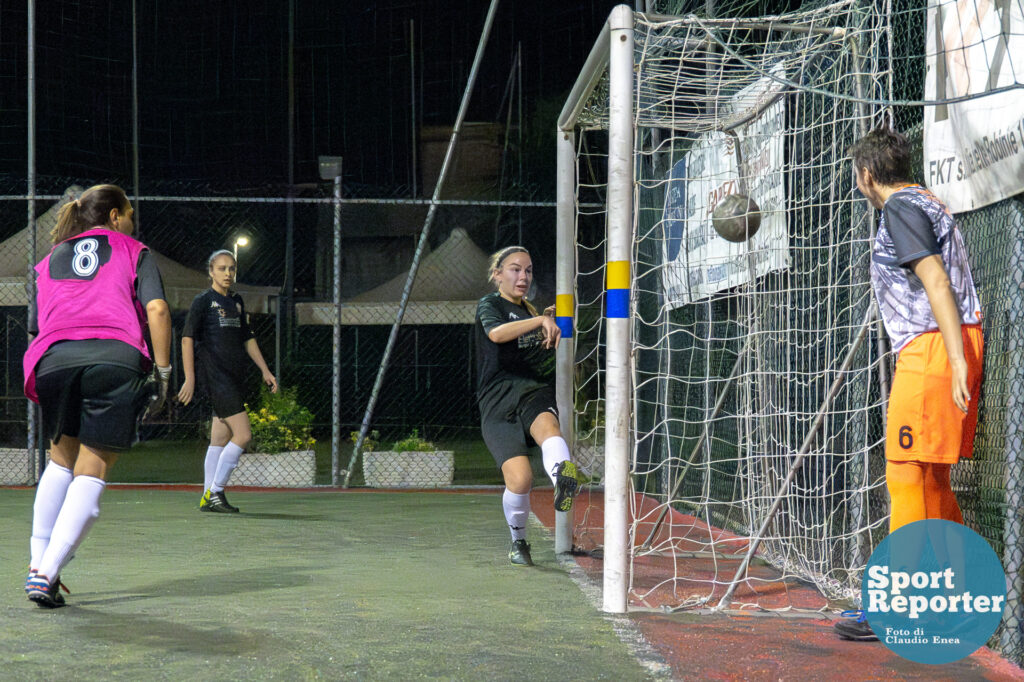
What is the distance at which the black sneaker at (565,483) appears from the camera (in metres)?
5.16

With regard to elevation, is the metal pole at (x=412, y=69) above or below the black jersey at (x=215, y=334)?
above

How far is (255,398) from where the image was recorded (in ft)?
38.2

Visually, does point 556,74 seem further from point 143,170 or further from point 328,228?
point 143,170

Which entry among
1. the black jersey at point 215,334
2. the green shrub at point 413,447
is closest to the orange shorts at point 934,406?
the black jersey at point 215,334

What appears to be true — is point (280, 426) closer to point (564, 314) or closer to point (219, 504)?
point (219, 504)

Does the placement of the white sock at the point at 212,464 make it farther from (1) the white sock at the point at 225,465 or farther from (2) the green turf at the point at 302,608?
(2) the green turf at the point at 302,608

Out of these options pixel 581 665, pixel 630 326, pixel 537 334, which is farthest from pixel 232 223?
pixel 581 665

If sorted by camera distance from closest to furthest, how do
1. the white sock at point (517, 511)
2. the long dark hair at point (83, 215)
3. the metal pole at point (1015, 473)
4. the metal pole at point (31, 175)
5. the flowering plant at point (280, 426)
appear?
the metal pole at point (1015, 473), the long dark hair at point (83, 215), the white sock at point (517, 511), the metal pole at point (31, 175), the flowering plant at point (280, 426)

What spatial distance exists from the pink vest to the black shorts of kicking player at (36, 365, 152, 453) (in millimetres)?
134

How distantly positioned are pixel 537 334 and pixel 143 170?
787 centimetres

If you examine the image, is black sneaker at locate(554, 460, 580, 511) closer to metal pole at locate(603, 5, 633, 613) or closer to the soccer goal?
the soccer goal

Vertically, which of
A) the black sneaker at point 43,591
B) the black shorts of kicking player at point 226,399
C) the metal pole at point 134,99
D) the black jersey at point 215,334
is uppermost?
the metal pole at point 134,99

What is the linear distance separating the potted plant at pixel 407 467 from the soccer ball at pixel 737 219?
212 inches

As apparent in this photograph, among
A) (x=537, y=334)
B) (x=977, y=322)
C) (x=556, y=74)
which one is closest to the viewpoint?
(x=977, y=322)
